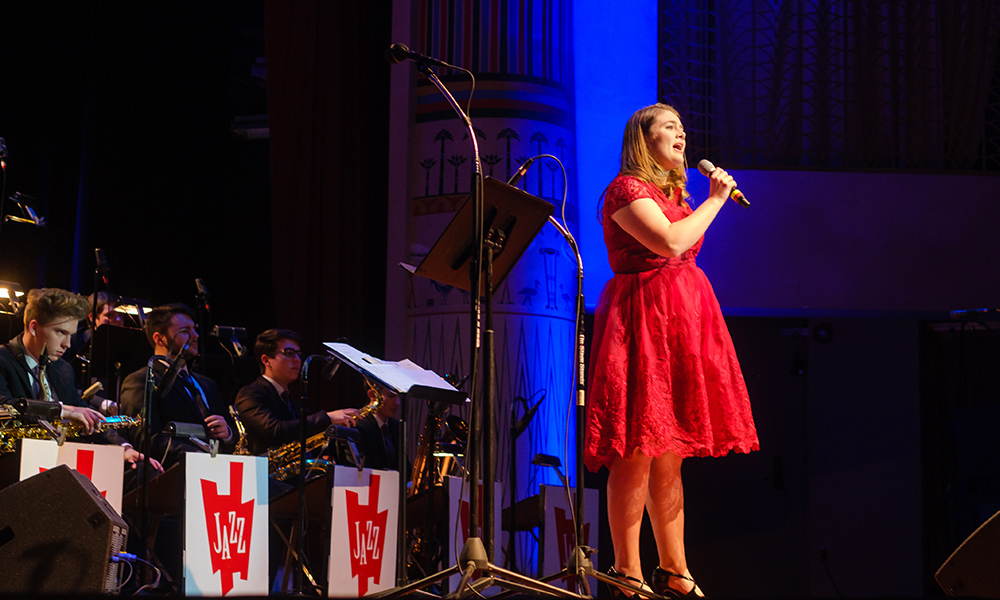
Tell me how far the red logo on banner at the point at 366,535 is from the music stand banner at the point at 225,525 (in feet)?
1.04

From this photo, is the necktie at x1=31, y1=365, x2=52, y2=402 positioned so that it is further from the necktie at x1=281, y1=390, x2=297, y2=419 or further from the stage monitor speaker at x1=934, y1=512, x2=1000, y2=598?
the stage monitor speaker at x1=934, y1=512, x2=1000, y2=598

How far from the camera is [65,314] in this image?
13.9ft

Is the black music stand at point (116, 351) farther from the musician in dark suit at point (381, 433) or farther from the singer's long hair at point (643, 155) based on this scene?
the singer's long hair at point (643, 155)

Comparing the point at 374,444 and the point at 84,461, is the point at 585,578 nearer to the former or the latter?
the point at 84,461

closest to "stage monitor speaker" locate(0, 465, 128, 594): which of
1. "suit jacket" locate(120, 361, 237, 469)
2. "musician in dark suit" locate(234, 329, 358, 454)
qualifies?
"suit jacket" locate(120, 361, 237, 469)

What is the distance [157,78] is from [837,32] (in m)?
4.81

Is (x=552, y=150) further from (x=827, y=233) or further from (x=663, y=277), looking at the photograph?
(x=663, y=277)

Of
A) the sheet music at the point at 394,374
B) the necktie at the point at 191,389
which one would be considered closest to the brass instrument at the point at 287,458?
the necktie at the point at 191,389

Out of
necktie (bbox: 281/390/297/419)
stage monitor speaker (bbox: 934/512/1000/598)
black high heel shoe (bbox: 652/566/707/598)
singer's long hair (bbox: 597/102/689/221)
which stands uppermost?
singer's long hair (bbox: 597/102/689/221)

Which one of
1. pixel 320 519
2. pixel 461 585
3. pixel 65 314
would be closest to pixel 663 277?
pixel 461 585

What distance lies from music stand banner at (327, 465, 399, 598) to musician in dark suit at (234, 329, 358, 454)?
1.45 m

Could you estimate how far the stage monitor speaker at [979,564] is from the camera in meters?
2.16

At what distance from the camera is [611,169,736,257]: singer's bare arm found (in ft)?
8.97

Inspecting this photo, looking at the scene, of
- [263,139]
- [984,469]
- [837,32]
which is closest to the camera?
[984,469]
